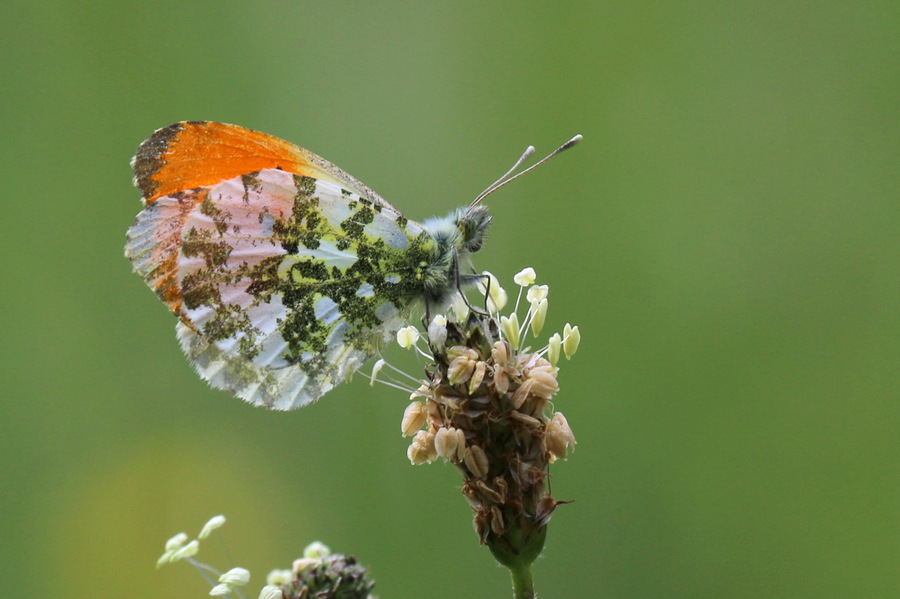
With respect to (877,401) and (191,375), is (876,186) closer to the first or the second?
A: (877,401)

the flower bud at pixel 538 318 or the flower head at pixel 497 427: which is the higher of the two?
the flower bud at pixel 538 318

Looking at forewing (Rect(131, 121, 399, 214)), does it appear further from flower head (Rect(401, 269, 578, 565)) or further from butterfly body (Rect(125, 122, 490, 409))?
flower head (Rect(401, 269, 578, 565))

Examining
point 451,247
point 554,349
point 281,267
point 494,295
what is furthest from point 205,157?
point 554,349

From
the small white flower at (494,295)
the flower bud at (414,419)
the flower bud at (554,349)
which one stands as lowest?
the flower bud at (414,419)

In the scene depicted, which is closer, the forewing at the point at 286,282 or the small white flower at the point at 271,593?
the small white flower at the point at 271,593

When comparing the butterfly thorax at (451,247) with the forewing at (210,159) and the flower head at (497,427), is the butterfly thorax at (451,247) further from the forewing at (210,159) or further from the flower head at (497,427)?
the flower head at (497,427)

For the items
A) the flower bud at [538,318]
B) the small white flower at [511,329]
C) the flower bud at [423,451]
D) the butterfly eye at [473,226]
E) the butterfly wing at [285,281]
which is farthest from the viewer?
the butterfly eye at [473,226]

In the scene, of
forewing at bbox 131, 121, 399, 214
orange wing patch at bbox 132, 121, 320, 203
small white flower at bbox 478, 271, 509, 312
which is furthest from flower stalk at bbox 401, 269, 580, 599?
orange wing patch at bbox 132, 121, 320, 203

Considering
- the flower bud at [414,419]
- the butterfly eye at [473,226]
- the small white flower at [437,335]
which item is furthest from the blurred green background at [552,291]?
the small white flower at [437,335]

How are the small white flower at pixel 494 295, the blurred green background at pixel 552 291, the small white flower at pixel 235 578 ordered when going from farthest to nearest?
the blurred green background at pixel 552 291 < the small white flower at pixel 494 295 < the small white flower at pixel 235 578
